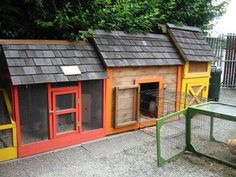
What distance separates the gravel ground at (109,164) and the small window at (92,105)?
44 centimetres

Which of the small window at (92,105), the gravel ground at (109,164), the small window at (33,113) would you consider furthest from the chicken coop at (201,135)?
the small window at (33,113)

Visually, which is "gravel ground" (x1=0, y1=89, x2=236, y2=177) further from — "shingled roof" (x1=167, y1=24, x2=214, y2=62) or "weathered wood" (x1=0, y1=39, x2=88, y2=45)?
"shingled roof" (x1=167, y1=24, x2=214, y2=62)

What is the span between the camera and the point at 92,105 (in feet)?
18.9

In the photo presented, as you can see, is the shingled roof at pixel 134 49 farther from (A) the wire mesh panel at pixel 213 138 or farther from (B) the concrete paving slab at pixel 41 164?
(B) the concrete paving slab at pixel 41 164

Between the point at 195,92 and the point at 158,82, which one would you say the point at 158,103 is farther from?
the point at 195,92

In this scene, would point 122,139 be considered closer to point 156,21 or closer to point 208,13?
point 156,21

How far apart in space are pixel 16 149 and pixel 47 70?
1.60 metres

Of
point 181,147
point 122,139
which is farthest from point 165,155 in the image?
point 122,139

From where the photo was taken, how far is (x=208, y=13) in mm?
8906

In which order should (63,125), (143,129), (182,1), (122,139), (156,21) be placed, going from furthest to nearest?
(182,1), (156,21), (143,129), (122,139), (63,125)

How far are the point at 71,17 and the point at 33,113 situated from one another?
2.26 metres

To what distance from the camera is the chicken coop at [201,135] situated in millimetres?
4909

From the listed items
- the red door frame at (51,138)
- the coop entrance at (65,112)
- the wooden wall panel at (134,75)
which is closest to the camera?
the red door frame at (51,138)

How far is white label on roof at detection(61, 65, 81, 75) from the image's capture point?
202 inches
